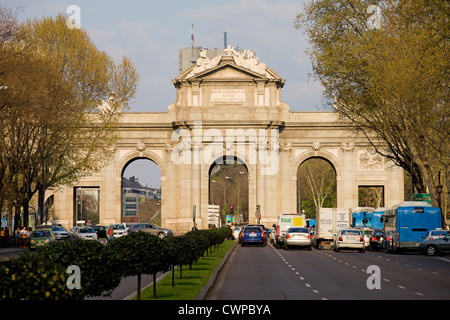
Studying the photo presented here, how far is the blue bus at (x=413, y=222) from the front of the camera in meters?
52.4

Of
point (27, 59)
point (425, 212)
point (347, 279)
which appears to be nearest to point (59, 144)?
point (27, 59)

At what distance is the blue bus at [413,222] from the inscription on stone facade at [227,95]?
102 ft

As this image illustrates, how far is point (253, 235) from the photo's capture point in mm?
61719

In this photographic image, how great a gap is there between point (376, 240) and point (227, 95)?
90.3 ft

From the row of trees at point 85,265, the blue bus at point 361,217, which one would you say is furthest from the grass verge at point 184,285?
the blue bus at point 361,217

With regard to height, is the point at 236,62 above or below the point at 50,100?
above

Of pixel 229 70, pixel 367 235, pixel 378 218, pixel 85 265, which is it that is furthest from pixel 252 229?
pixel 85 265

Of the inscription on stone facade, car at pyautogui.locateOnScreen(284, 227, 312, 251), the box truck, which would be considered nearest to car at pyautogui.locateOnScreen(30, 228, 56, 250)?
car at pyautogui.locateOnScreen(284, 227, 312, 251)

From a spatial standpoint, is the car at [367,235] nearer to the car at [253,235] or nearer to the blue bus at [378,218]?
the blue bus at [378,218]

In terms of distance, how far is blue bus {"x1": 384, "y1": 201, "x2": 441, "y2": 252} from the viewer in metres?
52.4

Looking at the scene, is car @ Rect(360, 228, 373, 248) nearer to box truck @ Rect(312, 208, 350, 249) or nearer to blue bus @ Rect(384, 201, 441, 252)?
box truck @ Rect(312, 208, 350, 249)

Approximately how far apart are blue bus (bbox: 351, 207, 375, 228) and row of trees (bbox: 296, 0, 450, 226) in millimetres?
18998

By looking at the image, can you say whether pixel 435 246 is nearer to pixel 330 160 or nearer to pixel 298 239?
pixel 298 239
